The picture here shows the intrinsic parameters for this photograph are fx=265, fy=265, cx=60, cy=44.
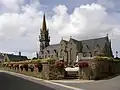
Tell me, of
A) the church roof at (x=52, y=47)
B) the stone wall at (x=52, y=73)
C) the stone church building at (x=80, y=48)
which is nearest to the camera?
the stone wall at (x=52, y=73)


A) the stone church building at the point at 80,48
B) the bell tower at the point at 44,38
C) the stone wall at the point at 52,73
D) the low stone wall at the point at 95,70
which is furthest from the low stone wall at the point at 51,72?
the bell tower at the point at 44,38

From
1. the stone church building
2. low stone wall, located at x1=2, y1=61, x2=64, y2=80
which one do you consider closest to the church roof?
the stone church building

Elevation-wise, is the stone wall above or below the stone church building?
below

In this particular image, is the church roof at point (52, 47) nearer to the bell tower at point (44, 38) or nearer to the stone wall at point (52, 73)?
the bell tower at point (44, 38)

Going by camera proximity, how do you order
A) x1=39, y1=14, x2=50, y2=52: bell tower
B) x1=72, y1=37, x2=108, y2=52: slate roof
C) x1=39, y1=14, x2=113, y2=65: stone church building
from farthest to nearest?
x1=39, y1=14, x2=50, y2=52: bell tower, x1=72, y1=37, x2=108, y2=52: slate roof, x1=39, y1=14, x2=113, y2=65: stone church building

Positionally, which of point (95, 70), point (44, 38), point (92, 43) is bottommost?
point (95, 70)

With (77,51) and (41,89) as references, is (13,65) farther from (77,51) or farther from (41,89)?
Result: (77,51)

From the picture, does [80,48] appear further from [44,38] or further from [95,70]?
[95,70]

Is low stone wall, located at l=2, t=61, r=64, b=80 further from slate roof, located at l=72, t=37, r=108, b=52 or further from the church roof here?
the church roof

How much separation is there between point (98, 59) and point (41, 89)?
1153 centimetres

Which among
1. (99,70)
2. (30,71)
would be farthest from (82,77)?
(30,71)

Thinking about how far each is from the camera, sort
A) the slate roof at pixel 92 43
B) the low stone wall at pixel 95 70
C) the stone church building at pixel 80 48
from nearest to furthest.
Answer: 1. the low stone wall at pixel 95 70
2. the stone church building at pixel 80 48
3. the slate roof at pixel 92 43

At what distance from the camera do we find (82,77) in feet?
87.6

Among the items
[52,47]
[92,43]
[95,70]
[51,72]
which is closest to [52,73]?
[51,72]
